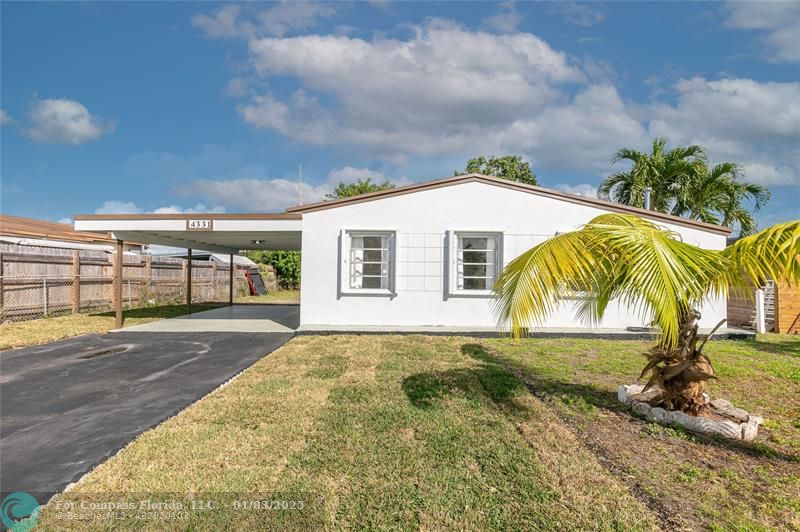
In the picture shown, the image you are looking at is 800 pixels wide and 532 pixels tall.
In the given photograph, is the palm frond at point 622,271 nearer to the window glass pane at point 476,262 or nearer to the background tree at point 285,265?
the window glass pane at point 476,262

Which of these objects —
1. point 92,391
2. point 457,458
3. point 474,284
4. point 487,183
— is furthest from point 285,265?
point 457,458

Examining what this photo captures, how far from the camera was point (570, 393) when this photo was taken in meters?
4.94

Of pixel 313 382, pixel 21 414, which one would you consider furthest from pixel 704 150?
pixel 21 414

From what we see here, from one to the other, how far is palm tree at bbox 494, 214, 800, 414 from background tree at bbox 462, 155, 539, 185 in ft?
79.0

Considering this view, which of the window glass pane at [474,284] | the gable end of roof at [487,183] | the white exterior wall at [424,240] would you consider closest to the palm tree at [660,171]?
the gable end of roof at [487,183]

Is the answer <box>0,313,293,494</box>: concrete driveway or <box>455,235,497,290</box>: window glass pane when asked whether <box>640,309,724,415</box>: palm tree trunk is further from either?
<box>455,235,497,290</box>: window glass pane

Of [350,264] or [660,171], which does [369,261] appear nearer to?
[350,264]

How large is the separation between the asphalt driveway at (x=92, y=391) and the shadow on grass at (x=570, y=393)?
3.15 metres

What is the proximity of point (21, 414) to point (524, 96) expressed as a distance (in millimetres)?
23061

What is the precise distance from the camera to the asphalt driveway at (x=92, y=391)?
10.5ft

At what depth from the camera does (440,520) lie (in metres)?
2.35

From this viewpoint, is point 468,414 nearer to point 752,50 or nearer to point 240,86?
point 752,50

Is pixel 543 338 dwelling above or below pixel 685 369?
below

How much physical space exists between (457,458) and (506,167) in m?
26.4
